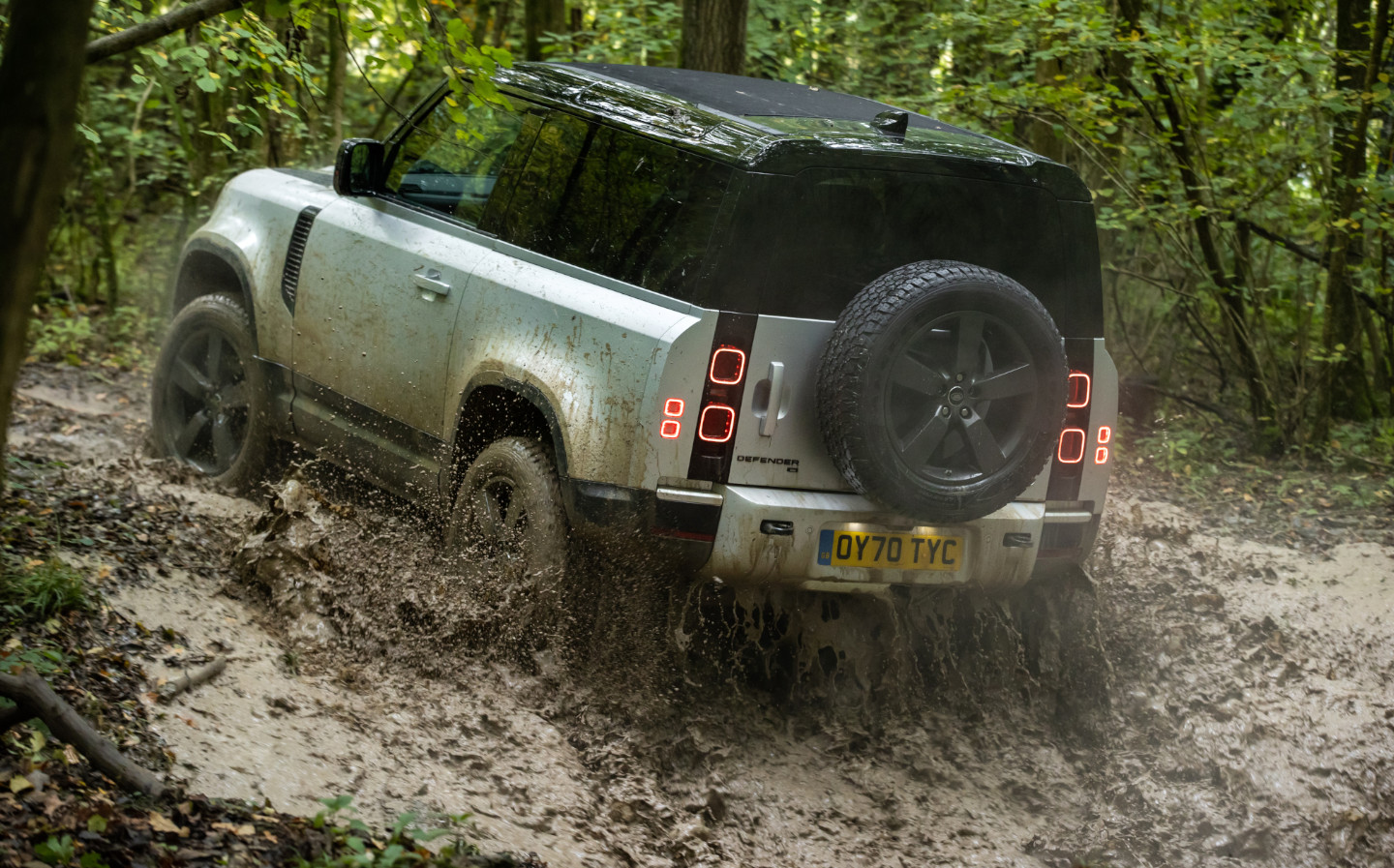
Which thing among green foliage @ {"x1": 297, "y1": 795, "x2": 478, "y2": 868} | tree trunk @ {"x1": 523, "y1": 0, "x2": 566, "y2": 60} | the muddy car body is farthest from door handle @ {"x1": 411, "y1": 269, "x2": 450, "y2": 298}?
tree trunk @ {"x1": 523, "y1": 0, "x2": 566, "y2": 60}

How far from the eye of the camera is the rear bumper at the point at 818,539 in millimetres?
3891

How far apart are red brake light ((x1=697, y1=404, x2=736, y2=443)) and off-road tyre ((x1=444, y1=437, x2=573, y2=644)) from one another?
60cm

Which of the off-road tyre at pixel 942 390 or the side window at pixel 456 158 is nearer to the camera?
the off-road tyre at pixel 942 390

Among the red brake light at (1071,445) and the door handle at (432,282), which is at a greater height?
the door handle at (432,282)

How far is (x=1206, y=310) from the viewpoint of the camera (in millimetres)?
9312

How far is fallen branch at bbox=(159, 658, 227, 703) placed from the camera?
11.6 ft

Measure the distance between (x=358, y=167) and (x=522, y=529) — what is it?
191 centimetres

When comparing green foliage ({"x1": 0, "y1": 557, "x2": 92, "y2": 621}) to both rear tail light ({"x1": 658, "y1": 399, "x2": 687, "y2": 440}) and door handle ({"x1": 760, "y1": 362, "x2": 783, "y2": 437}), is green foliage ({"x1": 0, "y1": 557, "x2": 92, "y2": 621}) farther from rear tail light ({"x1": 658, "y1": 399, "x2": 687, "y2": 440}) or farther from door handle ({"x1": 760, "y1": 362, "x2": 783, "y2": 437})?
door handle ({"x1": 760, "y1": 362, "x2": 783, "y2": 437})

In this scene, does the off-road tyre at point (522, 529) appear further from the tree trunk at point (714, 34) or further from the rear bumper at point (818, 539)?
the tree trunk at point (714, 34)

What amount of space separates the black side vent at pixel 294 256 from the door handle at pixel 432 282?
817 mm

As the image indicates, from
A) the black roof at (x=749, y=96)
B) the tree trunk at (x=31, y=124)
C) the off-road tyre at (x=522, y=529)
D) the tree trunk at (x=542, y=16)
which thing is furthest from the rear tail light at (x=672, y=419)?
the tree trunk at (x=542, y=16)

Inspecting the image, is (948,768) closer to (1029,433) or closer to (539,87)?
(1029,433)

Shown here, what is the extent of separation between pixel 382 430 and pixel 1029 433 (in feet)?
8.32

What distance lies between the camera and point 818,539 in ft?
12.9
